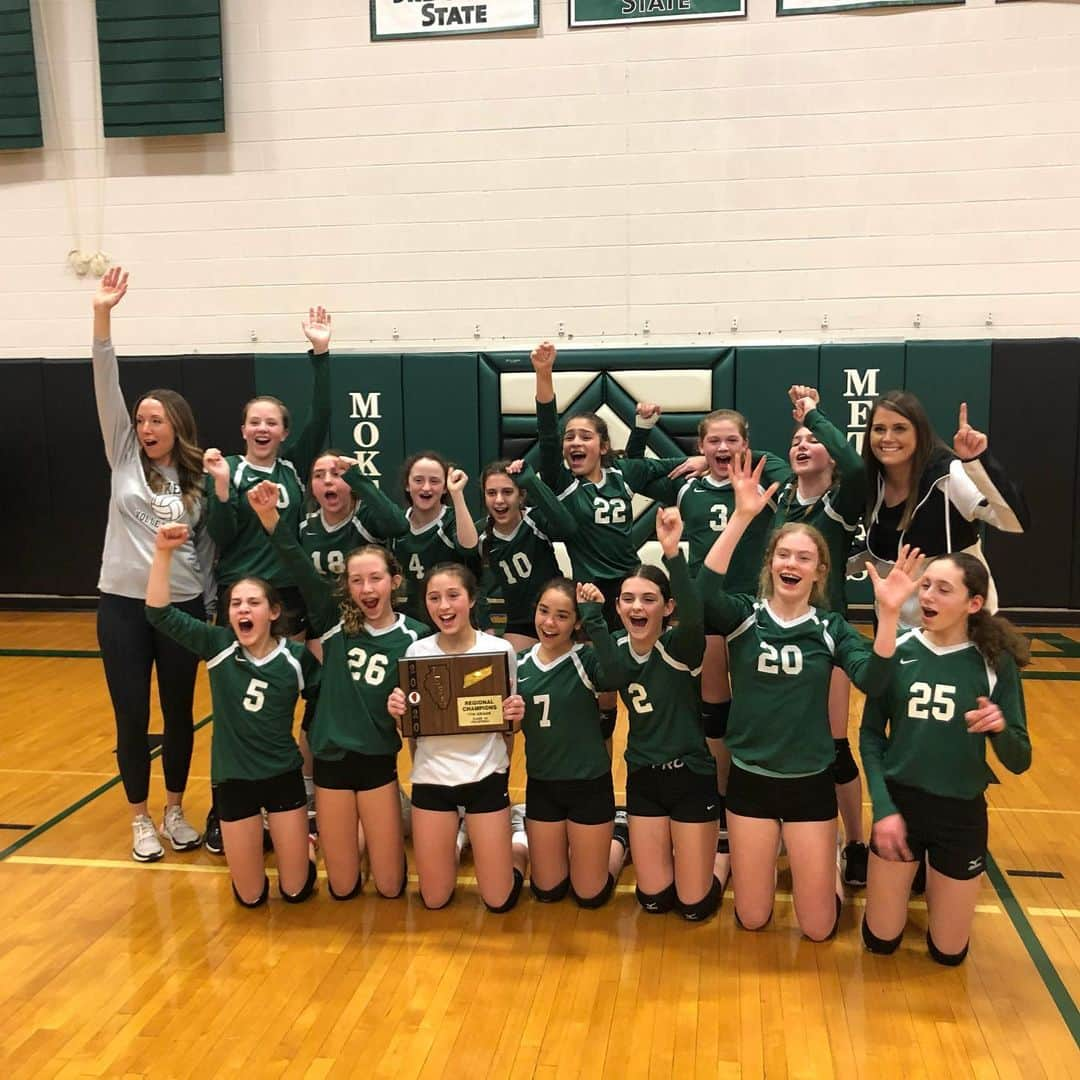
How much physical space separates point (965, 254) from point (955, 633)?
19.0 feet

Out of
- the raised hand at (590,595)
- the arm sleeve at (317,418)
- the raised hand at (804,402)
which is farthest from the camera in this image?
the arm sleeve at (317,418)

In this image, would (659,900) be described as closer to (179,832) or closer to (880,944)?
(880,944)

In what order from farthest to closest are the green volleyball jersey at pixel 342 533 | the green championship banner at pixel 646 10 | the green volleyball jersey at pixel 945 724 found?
the green championship banner at pixel 646 10 < the green volleyball jersey at pixel 342 533 < the green volleyball jersey at pixel 945 724

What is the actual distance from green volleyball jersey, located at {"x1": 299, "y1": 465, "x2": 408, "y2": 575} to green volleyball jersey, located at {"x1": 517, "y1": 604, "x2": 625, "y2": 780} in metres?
1.09

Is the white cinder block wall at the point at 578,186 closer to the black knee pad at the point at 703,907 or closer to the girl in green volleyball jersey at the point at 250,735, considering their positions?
the girl in green volleyball jersey at the point at 250,735

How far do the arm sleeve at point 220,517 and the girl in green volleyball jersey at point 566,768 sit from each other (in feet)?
4.71

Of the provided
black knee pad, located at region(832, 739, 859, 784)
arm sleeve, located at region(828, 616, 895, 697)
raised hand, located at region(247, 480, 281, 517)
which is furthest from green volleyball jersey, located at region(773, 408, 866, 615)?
raised hand, located at region(247, 480, 281, 517)

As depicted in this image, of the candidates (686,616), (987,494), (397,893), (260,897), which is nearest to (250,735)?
(260,897)

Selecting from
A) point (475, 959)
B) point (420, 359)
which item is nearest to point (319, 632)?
point (475, 959)

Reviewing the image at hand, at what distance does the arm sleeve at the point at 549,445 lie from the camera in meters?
4.68

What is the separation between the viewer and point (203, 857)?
14.2 feet

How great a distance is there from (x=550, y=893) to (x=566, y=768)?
48 cm

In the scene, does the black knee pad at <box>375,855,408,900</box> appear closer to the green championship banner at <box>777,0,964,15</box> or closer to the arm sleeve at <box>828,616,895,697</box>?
the arm sleeve at <box>828,616,895,697</box>

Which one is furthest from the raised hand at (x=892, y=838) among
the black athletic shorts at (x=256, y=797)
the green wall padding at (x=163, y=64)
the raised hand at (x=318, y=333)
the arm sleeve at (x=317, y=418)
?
the green wall padding at (x=163, y=64)
